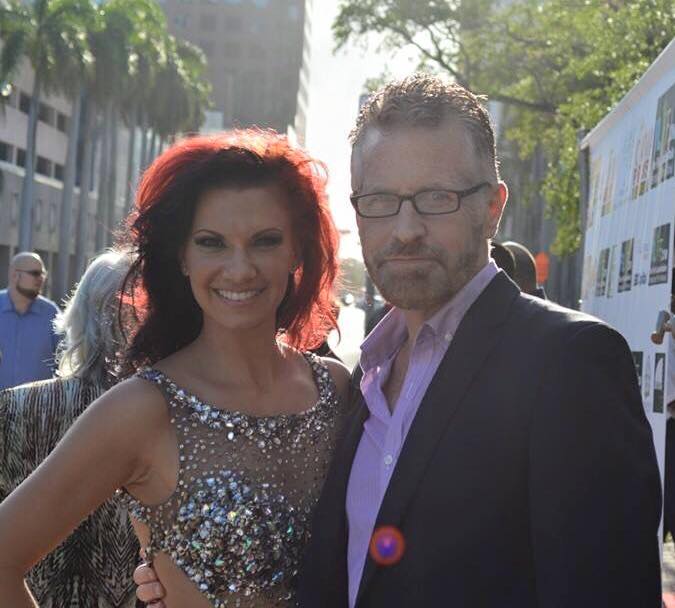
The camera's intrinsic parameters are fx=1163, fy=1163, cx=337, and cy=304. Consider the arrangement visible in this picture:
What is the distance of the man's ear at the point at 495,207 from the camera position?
8.66 ft

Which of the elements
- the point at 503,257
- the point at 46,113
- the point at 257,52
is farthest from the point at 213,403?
the point at 257,52

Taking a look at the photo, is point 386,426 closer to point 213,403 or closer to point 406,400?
point 406,400

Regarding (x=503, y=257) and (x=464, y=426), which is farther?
(x=503, y=257)

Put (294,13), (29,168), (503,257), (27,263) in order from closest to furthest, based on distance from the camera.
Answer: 1. (503,257)
2. (27,263)
3. (29,168)
4. (294,13)

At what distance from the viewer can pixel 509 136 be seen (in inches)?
966

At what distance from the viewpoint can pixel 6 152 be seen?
5366 cm

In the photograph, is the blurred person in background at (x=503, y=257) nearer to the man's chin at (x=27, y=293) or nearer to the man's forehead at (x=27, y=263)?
the man's chin at (x=27, y=293)

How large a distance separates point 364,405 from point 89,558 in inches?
69.1

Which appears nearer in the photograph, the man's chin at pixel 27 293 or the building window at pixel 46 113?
the man's chin at pixel 27 293

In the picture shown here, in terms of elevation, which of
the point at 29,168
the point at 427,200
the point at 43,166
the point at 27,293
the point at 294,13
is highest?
the point at 294,13

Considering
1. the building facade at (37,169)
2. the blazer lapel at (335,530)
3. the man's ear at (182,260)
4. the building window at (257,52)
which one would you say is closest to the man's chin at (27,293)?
the man's ear at (182,260)

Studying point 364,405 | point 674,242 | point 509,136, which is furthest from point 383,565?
point 509,136

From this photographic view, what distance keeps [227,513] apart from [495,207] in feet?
3.28

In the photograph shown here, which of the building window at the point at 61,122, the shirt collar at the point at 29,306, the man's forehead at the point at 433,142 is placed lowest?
the shirt collar at the point at 29,306
